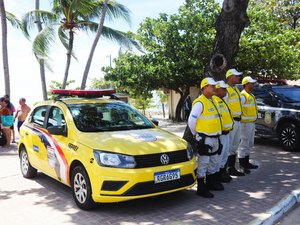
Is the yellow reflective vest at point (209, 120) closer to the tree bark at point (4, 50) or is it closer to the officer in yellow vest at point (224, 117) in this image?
the officer in yellow vest at point (224, 117)

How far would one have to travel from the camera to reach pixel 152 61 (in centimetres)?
1989

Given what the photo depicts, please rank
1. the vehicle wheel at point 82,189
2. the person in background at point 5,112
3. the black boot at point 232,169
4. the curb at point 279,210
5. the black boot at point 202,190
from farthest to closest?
the person in background at point 5,112 → the black boot at point 232,169 → the black boot at point 202,190 → the vehicle wheel at point 82,189 → the curb at point 279,210

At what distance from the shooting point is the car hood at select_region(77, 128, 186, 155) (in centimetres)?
480

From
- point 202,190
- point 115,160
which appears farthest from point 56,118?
point 202,190

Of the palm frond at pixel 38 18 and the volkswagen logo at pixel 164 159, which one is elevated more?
the palm frond at pixel 38 18

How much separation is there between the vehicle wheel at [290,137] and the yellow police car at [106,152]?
4.61 metres

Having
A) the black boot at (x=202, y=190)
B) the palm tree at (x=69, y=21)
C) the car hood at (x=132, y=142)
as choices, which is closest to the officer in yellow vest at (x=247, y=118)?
the black boot at (x=202, y=190)

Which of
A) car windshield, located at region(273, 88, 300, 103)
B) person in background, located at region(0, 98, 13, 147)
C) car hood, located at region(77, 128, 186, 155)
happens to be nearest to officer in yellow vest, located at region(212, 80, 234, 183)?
car hood, located at region(77, 128, 186, 155)

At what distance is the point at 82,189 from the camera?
16.7 ft

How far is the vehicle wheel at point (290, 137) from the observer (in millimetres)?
9008

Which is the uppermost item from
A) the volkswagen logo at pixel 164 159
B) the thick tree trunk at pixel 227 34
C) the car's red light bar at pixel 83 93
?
the thick tree trunk at pixel 227 34

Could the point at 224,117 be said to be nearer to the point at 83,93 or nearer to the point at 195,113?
the point at 195,113

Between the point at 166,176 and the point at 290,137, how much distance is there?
552 centimetres

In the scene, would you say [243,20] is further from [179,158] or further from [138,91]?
[138,91]
